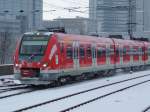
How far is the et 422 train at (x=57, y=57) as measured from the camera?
24.2 meters

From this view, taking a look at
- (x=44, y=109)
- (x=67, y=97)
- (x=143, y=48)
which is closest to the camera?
(x=44, y=109)

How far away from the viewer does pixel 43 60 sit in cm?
2412

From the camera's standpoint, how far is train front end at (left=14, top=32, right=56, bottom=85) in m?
24.1

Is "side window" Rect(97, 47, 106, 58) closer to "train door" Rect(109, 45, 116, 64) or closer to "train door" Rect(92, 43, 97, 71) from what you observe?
"train door" Rect(92, 43, 97, 71)

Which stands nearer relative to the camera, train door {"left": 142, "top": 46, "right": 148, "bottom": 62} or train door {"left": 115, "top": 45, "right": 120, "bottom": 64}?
train door {"left": 115, "top": 45, "right": 120, "bottom": 64}

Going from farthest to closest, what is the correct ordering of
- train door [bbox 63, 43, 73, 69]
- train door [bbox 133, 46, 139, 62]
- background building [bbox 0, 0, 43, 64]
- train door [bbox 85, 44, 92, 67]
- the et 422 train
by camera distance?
background building [bbox 0, 0, 43, 64] → train door [bbox 133, 46, 139, 62] → train door [bbox 85, 44, 92, 67] → train door [bbox 63, 43, 73, 69] → the et 422 train

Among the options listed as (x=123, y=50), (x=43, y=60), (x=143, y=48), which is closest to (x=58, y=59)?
(x=43, y=60)

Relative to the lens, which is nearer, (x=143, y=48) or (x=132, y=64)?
(x=132, y=64)

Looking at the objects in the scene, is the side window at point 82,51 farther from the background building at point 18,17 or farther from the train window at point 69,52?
the background building at point 18,17

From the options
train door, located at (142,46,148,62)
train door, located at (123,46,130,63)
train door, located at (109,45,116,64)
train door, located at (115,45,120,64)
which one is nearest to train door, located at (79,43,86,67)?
train door, located at (109,45,116,64)

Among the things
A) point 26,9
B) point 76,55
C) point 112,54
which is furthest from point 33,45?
point 26,9

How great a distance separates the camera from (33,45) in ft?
81.6

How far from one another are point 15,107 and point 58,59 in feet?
27.6

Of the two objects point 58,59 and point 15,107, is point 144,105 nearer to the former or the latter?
point 15,107
